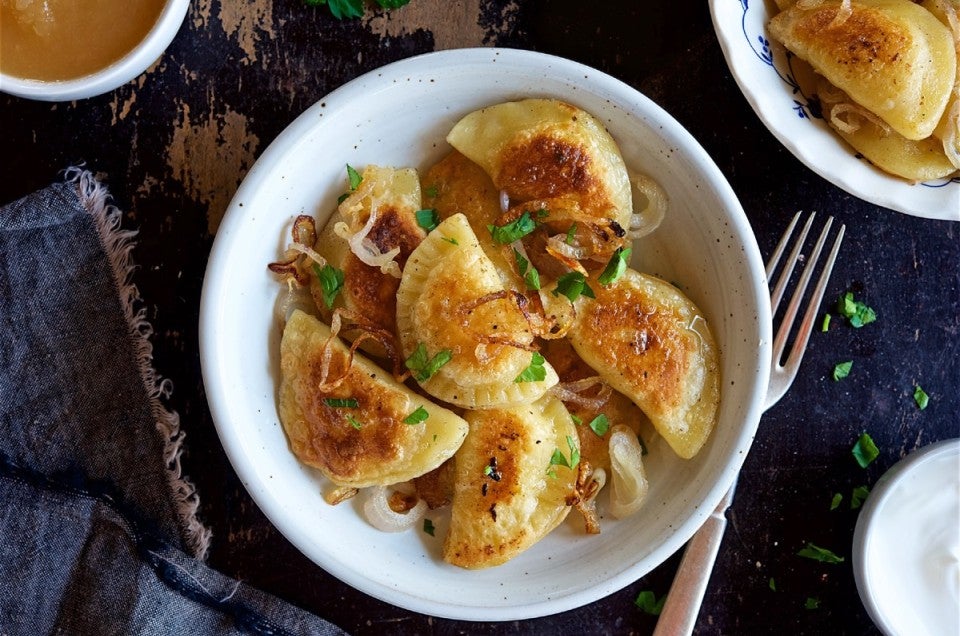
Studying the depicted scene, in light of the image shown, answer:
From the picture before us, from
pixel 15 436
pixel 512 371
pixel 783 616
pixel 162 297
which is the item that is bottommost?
pixel 783 616

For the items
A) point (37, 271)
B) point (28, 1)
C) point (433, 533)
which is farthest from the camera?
point (37, 271)

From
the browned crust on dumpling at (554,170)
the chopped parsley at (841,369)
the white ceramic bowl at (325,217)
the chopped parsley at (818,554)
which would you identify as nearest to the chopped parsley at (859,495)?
the chopped parsley at (818,554)

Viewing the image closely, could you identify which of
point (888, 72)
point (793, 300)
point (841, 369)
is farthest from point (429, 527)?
point (888, 72)

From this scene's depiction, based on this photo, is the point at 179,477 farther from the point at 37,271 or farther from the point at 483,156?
the point at 483,156

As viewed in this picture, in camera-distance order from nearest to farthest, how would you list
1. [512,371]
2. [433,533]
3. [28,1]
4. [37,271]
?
[512,371]
[28,1]
[433,533]
[37,271]

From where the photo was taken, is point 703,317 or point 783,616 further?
point 783,616

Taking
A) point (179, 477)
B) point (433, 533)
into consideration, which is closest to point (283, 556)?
point (179, 477)

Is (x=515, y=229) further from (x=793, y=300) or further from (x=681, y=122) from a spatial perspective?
(x=793, y=300)

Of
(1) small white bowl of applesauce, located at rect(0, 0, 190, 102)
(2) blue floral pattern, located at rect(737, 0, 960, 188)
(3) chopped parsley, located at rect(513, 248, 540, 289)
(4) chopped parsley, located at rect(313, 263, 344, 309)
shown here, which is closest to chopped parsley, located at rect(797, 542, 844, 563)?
(2) blue floral pattern, located at rect(737, 0, 960, 188)
